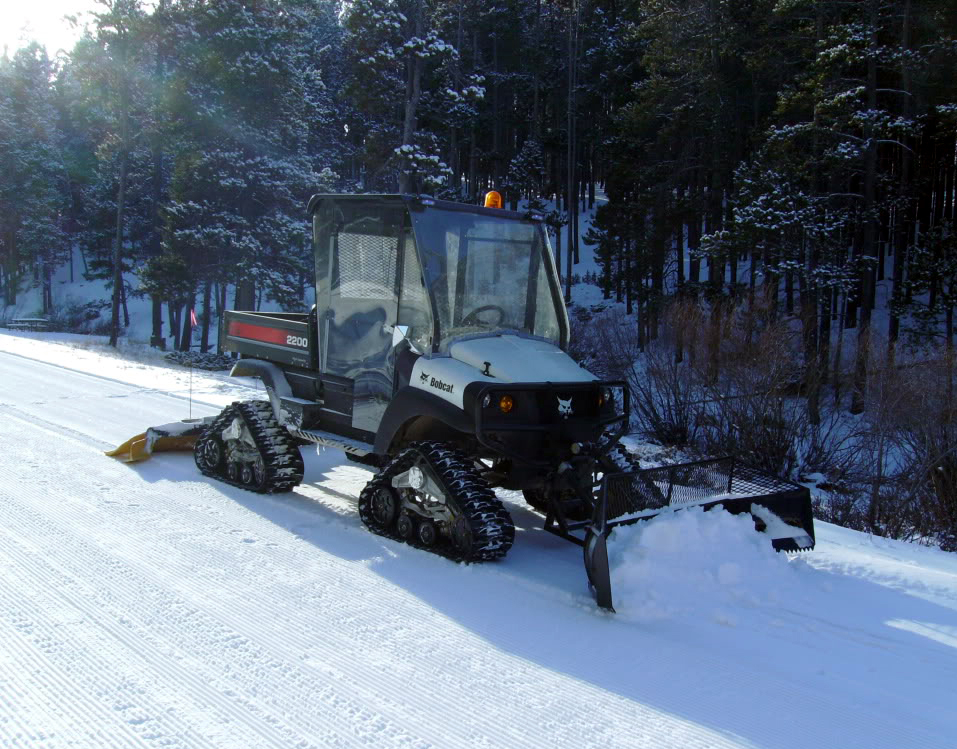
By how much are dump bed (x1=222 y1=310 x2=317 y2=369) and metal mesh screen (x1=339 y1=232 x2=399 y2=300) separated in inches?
26.9

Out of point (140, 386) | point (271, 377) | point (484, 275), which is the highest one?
point (484, 275)

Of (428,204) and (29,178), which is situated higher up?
(29,178)

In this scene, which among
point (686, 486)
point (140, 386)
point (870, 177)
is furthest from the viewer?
point (870, 177)

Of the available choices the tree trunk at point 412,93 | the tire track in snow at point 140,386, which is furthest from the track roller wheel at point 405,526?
the tree trunk at point 412,93

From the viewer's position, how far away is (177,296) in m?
28.0

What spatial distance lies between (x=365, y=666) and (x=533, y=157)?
42933 millimetres

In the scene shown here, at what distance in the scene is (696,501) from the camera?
541 cm

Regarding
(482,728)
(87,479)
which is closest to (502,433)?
(482,728)

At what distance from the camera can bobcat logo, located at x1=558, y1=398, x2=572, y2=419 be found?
5.43 meters

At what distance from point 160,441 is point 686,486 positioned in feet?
17.3

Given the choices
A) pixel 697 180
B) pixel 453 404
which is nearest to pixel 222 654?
pixel 453 404

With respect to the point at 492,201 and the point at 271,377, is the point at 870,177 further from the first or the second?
the point at 271,377

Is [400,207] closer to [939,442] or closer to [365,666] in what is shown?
[365,666]

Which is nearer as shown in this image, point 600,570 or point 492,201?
point 600,570
